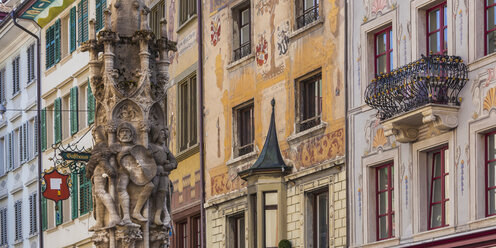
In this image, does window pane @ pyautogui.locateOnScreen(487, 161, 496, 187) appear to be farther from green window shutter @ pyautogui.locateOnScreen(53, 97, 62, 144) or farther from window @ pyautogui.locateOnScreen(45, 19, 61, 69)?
window @ pyautogui.locateOnScreen(45, 19, 61, 69)

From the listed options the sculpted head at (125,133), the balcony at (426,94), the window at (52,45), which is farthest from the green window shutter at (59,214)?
the sculpted head at (125,133)

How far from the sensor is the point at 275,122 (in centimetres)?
3634

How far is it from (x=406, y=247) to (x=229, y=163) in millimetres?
10318

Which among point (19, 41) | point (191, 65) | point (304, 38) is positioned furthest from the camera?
point (19, 41)

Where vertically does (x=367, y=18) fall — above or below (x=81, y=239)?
above

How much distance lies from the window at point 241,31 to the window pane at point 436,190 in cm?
1088

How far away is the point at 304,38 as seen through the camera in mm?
35000

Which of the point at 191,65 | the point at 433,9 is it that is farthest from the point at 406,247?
the point at 191,65

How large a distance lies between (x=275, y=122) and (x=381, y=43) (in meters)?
5.64

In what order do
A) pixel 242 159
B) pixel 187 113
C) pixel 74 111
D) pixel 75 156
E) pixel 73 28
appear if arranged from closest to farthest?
pixel 75 156 < pixel 242 159 < pixel 187 113 < pixel 74 111 < pixel 73 28

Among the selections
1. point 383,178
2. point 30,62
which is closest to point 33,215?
point 30,62

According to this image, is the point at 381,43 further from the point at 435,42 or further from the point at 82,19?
the point at 82,19

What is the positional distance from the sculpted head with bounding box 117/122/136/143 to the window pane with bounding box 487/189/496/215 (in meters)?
13.6

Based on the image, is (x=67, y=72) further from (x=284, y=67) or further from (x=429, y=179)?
(x=429, y=179)
